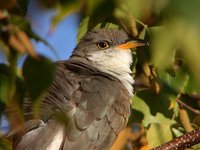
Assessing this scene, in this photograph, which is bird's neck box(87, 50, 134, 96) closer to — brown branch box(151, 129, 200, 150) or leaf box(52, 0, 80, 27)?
brown branch box(151, 129, 200, 150)

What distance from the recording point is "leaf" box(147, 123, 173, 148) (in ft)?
14.0

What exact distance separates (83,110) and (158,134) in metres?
0.79

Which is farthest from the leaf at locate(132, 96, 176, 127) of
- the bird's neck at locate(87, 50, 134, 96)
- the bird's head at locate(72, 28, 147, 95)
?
the bird's head at locate(72, 28, 147, 95)

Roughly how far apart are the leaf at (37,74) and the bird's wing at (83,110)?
4.91ft

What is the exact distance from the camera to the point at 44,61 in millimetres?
1699

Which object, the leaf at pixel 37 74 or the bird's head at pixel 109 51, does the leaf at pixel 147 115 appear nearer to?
the bird's head at pixel 109 51

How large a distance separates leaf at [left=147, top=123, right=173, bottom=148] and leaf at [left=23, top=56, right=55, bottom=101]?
2.60 meters

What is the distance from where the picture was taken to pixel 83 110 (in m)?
3.89

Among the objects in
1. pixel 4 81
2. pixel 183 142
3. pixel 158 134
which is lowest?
pixel 158 134

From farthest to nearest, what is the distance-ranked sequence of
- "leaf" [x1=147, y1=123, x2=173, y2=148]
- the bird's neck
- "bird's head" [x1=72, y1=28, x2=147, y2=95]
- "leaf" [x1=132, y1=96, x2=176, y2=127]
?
"bird's head" [x1=72, y1=28, x2=147, y2=95] < the bird's neck < "leaf" [x1=132, y1=96, x2=176, y2=127] < "leaf" [x1=147, y1=123, x2=173, y2=148]

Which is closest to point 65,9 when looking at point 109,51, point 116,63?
point 116,63

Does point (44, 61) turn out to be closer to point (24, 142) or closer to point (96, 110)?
point (24, 142)

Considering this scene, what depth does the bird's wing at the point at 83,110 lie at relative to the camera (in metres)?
3.65

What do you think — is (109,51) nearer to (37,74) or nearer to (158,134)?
(158,134)
